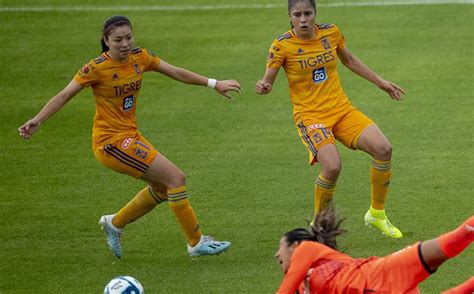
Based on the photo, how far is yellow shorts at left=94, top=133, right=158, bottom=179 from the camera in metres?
11.0

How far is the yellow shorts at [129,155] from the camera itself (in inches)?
434

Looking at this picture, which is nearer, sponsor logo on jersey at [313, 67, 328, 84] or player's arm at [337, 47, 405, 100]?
sponsor logo on jersey at [313, 67, 328, 84]

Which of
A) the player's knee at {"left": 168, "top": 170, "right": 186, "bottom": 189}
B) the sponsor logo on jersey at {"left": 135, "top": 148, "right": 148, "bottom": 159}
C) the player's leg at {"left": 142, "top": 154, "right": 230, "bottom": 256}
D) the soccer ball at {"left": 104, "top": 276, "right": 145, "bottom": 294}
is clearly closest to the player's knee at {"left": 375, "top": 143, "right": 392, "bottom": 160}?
the player's leg at {"left": 142, "top": 154, "right": 230, "bottom": 256}

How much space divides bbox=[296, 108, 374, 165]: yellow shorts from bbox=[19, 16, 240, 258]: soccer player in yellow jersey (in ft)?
2.76

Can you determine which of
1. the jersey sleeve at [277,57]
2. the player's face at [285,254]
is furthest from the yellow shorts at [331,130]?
the player's face at [285,254]

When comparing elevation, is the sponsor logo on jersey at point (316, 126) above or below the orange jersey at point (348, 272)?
above

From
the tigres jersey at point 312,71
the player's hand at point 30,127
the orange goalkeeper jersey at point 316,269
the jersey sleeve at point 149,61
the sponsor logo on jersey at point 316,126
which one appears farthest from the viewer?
the tigres jersey at point 312,71

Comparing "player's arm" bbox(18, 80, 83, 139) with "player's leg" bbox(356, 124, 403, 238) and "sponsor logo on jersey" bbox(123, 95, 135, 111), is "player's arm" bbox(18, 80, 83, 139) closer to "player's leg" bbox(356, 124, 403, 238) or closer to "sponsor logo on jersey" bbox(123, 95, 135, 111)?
"sponsor logo on jersey" bbox(123, 95, 135, 111)

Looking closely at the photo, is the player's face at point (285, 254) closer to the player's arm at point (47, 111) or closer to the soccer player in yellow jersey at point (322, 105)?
the soccer player in yellow jersey at point (322, 105)

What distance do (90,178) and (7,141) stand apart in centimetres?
204

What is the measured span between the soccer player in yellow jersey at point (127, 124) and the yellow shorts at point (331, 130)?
84 centimetres

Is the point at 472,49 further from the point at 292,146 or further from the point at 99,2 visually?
the point at 99,2

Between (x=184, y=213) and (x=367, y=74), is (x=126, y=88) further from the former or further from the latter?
(x=367, y=74)

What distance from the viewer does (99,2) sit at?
21891mm
